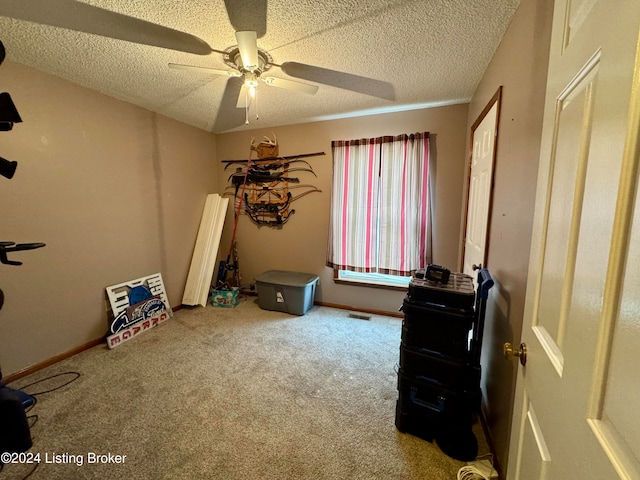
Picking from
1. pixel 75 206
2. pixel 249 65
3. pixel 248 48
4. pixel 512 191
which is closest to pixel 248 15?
pixel 248 48

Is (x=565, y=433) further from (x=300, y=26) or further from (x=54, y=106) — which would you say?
(x=54, y=106)

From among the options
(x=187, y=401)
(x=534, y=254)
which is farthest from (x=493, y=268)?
(x=187, y=401)

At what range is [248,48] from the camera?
1.54 meters

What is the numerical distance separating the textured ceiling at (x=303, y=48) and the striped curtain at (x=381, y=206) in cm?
51

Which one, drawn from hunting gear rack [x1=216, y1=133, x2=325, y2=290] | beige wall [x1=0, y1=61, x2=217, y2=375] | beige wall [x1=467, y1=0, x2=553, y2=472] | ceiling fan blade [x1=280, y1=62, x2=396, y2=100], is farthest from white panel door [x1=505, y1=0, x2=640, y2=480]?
beige wall [x1=0, y1=61, x2=217, y2=375]

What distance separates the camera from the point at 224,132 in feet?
12.3

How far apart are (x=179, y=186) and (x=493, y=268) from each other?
11.2 ft

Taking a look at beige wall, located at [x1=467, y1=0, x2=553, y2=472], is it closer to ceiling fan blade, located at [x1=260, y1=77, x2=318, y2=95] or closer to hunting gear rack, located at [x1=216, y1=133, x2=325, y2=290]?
ceiling fan blade, located at [x1=260, y1=77, x2=318, y2=95]

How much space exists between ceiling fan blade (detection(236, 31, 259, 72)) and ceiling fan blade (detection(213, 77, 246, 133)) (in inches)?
23.9

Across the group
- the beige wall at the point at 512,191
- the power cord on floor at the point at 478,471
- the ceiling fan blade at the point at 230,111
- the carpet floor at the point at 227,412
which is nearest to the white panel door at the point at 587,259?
the beige wall at the point at 512,191

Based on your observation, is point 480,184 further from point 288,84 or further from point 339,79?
point 288,84

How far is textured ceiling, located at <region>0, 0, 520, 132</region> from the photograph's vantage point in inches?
57.1

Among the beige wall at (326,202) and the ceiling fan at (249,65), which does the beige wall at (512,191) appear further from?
the ceiling fan at (249,65)

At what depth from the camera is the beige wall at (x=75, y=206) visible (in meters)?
2.00
